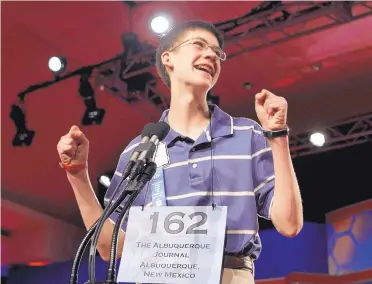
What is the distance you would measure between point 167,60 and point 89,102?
401 centimetres

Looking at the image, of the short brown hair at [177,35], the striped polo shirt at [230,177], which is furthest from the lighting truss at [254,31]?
the striped polo shirt at [230,177]

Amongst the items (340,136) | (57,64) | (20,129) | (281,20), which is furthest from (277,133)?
(340,136)

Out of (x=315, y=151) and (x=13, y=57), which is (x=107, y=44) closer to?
(x=13, y=57)

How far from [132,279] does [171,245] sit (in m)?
0.11

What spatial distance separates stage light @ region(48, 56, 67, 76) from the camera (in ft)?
17.2

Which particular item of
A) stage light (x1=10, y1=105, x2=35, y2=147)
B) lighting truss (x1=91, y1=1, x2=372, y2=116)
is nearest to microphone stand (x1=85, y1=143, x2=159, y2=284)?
lighting truss (x1=91, y1=1, x2=372, y2=116)

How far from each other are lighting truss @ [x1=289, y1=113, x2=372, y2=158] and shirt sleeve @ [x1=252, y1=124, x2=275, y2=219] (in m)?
4.51

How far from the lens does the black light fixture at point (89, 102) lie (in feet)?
17.9

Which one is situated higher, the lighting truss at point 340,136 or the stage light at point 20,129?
the lighting truss at point 340,136

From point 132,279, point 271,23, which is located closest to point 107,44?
point 271,23

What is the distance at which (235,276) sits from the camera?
1.34 metres

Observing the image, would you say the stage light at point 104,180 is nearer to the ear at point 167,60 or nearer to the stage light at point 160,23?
the stage light at point 160,23

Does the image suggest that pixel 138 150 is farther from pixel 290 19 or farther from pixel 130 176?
pixel 290 19

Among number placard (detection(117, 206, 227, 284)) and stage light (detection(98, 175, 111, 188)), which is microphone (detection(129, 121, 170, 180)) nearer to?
number placard (detection(117, 206, 227, 284))
